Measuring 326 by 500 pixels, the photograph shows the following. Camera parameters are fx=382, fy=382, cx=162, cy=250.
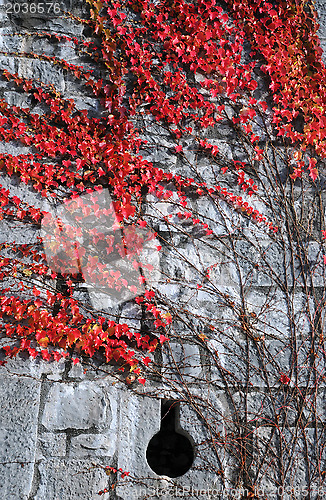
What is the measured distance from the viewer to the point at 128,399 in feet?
6.95

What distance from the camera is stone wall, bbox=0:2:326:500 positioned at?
6.56ft

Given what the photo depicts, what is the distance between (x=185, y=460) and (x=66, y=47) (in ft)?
9.13

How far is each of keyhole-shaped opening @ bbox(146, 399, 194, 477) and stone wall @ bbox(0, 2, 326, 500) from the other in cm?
26

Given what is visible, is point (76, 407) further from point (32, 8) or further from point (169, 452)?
point (32, 8)

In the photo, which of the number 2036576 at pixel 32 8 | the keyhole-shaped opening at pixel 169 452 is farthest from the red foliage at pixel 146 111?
the keyhole-shaped opening at pixel 169 452

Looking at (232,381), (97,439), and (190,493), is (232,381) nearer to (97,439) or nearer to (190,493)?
(190,493)

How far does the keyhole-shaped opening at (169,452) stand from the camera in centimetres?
236

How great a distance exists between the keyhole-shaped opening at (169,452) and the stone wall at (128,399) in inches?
10.1

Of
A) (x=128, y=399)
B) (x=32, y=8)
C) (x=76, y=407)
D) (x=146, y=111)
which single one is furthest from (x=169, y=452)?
(x=32, y=8)

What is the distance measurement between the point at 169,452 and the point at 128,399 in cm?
63

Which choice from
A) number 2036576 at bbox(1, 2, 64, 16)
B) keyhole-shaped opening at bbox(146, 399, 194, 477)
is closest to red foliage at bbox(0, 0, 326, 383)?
number 2036576 at bbox(1, 2, 64, 16)

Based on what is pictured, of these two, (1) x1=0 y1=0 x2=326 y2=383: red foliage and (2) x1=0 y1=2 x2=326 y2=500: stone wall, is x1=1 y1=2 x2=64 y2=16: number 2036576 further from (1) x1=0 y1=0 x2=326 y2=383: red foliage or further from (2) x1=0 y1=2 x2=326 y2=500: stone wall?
(2) x1=0 y1=2 x2=326 y2=500: stone wall

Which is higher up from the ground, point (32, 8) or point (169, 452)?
point (32, 8)

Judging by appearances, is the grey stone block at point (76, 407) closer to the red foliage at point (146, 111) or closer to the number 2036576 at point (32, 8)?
the red foliage at point (146, 111)
